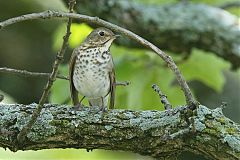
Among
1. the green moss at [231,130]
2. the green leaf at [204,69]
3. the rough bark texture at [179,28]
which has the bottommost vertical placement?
the green moss at [231,130]

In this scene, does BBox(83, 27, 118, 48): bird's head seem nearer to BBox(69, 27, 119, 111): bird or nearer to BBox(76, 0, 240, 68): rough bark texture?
BBox(69, 27, 119, 111): bird

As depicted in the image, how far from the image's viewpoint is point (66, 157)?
15.2 feet

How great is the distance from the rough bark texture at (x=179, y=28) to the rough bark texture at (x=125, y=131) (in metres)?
1.89

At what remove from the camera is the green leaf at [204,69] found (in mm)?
4898

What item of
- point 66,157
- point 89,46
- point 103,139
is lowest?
point 66,157

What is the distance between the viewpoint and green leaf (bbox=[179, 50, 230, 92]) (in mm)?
4898

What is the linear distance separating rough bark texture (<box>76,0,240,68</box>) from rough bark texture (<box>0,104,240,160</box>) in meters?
1.89

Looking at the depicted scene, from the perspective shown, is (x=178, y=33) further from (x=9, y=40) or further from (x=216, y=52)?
(x=9, y=40)

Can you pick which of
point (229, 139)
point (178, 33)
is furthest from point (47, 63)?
point (229, 139)

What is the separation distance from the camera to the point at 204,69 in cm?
491

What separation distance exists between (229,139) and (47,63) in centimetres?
474

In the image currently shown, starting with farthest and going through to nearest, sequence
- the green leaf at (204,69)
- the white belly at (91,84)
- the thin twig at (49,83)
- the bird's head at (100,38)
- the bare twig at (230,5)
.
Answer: the bare twig at (230,5), the green leaf at (204,69), the bird's head at (100,38), the white belly at (91,84), the thin twig at (49,83)

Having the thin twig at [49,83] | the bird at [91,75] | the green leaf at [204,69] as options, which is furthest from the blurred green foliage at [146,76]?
the thin twig at [49,83]

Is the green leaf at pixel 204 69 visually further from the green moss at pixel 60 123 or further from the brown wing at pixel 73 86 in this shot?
the green moss at pixel 60 123
